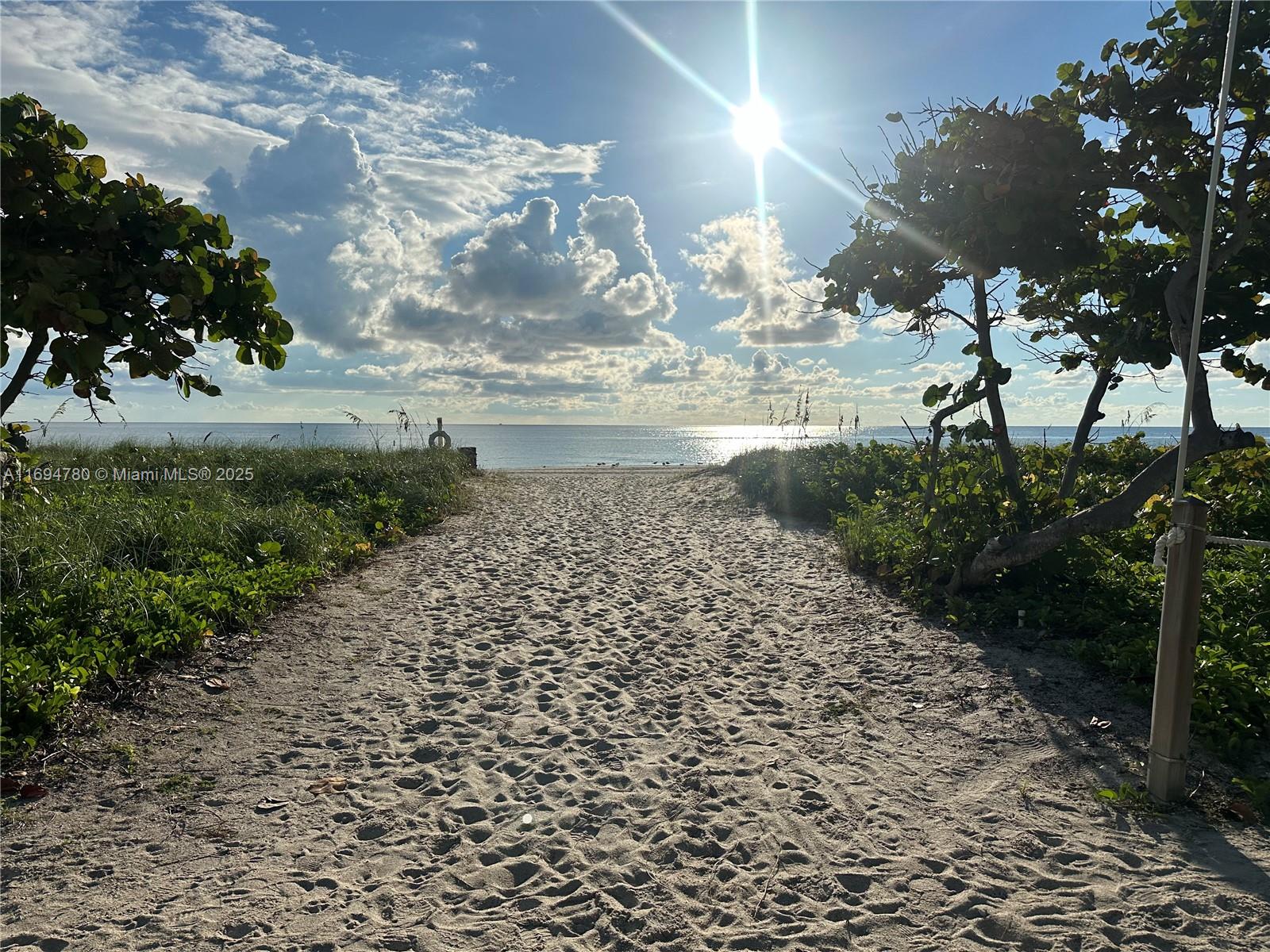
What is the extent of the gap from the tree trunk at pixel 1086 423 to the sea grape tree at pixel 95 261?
7532mm

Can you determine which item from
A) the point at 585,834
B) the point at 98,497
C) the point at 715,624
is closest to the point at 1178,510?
the point at 585,834

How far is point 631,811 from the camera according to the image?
380 centimetres

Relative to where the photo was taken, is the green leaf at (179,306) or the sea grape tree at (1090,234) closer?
the green leaf at (179,306)

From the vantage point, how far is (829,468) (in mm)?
13875

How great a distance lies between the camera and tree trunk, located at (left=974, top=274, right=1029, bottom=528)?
272 inches

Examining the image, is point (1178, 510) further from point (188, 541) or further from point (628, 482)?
point (628, 482)

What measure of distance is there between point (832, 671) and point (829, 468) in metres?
8.53

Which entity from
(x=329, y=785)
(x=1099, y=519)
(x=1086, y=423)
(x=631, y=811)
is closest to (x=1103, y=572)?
(x=1099, y=519)

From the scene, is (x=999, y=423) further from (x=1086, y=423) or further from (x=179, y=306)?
(x=179, y=306)

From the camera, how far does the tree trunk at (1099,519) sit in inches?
204

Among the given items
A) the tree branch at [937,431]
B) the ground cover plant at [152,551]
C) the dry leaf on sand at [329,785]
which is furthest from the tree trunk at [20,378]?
the tree branch at [937,431]

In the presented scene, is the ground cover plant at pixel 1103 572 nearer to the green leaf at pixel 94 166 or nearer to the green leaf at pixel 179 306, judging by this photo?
the green leaf at pixel 179 306

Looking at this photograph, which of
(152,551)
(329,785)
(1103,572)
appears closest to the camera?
(329,785)

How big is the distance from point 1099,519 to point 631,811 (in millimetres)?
4507
